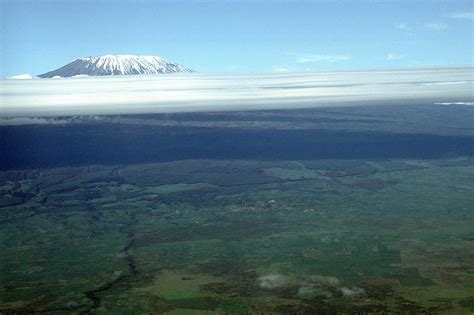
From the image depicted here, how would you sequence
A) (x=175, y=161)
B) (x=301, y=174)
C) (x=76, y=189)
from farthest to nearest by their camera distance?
1. (x=175, y=161)
2. (x=301, y=174)
3. (x=76, y=189)

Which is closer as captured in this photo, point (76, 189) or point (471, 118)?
point (76, 189)

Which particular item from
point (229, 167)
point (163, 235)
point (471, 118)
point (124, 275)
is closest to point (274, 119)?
point (471, 118)

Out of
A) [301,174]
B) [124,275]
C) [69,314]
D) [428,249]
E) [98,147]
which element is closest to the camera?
[69,314]

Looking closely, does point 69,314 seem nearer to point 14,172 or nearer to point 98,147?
point 14,172

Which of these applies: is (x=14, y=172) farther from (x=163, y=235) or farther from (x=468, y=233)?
(x=468, y=233)

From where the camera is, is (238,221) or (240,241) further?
(238,221)

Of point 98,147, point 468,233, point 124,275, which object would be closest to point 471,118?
point 98,147
